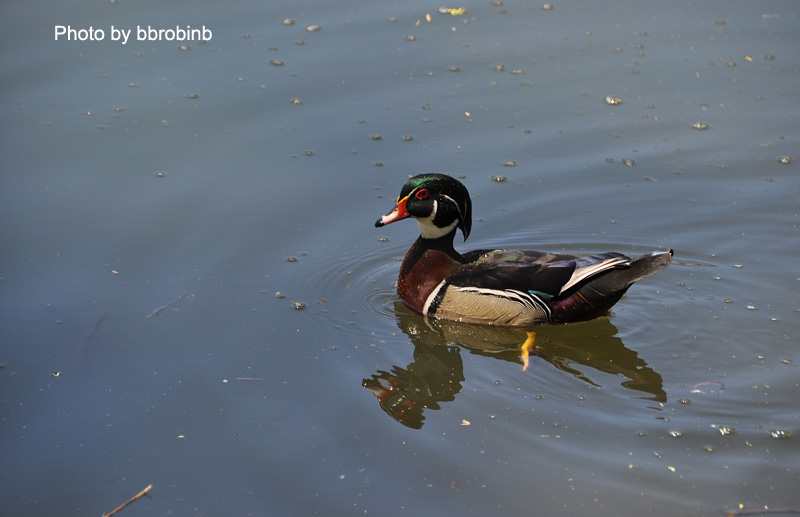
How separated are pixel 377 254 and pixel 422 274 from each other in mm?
648

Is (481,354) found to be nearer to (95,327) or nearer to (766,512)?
(766,512)

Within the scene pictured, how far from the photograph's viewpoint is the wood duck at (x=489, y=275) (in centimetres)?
611

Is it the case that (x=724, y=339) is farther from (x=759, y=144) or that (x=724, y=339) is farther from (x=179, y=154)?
(x=179, y=154)

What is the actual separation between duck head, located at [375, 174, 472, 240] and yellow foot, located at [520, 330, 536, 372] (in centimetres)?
98

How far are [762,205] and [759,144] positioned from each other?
0.93 m

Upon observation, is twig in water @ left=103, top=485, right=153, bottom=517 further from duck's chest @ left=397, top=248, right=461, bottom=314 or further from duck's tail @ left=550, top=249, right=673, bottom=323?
duck's tail @ left=550, top=249, right=673, bottom=323

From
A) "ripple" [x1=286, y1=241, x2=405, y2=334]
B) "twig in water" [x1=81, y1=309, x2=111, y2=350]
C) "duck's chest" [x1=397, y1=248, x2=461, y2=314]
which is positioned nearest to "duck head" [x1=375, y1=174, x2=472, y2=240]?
"duck's chest" [x1=397, y1=248, x2=461, y2=314]

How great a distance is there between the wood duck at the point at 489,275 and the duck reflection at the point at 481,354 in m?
0.11

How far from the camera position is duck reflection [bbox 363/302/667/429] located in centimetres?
538

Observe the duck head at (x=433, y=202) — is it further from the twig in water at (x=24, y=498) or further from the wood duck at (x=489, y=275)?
the twig in water at (x=24, y=498)

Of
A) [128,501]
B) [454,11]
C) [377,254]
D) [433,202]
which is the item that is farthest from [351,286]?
[454,11]

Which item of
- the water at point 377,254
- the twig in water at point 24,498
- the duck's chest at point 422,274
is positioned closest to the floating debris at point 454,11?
the water at point 377,254

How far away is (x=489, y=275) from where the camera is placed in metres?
6.24

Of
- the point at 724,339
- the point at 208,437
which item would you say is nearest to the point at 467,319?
the point at 724,339
